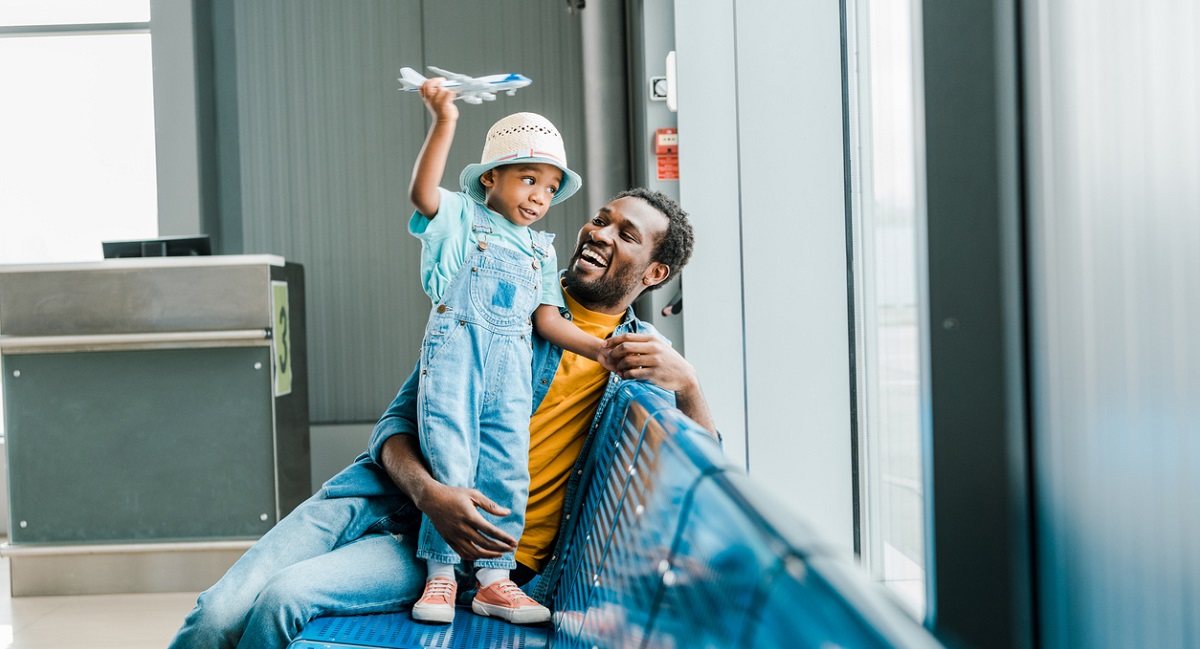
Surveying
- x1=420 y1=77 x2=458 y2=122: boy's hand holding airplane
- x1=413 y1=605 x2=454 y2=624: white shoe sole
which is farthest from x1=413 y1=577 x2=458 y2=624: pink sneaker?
x1=420 y1=77 x2=458 y2=122: boy's hand holding airplane

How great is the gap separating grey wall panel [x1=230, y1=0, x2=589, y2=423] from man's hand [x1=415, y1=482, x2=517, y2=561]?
11.9 feet

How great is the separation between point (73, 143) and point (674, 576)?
534 cm

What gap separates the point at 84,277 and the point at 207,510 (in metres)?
1.06

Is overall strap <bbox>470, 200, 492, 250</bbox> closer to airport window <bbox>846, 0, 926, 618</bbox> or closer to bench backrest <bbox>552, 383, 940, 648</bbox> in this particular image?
bench backrest <bbox>552, 383, 940, 648</bbox>

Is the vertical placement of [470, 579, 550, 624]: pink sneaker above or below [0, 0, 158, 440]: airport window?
below

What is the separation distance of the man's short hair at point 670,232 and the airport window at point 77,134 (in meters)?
4.09

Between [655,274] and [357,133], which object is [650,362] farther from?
[357,133]

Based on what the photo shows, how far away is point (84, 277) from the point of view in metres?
3.78

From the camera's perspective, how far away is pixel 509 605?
1649 millimetres

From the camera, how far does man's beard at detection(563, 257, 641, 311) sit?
1.92 meters

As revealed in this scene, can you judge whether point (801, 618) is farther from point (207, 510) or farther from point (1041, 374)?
point (207, 510)

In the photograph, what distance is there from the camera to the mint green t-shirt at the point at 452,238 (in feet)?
5.85

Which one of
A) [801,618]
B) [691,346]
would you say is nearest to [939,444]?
[801,618]

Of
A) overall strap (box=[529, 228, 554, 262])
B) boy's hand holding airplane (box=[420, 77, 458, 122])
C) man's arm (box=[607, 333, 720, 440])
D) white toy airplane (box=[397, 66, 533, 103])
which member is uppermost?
white toy airplane (box=[397, 66, 533, 103])
